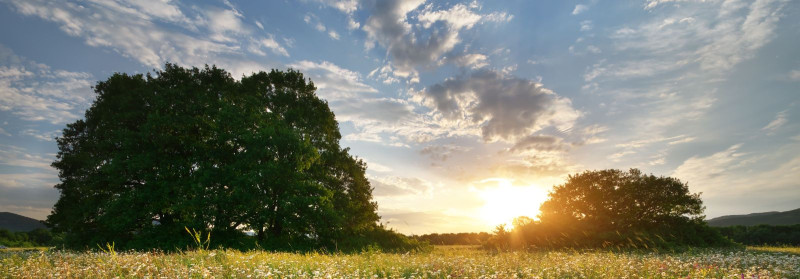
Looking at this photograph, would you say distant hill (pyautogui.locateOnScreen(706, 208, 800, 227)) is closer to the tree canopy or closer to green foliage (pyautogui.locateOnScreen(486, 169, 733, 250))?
green foliage (pyautogui.locateOnScreen(486, 169, 733, 250))

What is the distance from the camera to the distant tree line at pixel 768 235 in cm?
3148

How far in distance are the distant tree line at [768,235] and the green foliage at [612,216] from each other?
31.9 feet

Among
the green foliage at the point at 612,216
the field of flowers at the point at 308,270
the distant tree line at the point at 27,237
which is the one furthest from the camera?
the distant tree line at the point at 27,237

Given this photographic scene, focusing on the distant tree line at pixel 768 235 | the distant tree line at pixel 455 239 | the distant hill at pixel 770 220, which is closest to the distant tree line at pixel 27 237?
the distant tree line at pixel 455 239

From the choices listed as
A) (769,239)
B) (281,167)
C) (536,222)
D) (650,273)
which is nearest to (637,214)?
(536,222)

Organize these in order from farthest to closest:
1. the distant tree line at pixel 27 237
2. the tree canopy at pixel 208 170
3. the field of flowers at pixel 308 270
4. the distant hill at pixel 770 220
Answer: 1. the distant hill at pixel 770 220
2. the distant tree line at pixel 27 237
3. the tree canopy at pixel 208 170
4. the field of flowers at pixel 308 270

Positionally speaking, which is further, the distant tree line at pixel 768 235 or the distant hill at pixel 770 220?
the distant hill at pixel 770 220

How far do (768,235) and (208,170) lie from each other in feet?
153

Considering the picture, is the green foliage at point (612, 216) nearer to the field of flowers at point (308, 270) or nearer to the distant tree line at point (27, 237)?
the field of flowers at point (308, 270)

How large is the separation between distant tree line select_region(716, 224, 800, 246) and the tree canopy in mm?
33270

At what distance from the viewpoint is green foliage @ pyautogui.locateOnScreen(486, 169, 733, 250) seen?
24.4 metres

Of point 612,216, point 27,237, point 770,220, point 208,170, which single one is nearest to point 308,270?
point 208,170

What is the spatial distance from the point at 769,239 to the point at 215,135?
46.9 meters

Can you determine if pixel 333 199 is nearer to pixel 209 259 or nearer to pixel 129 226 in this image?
pixel 129 226
